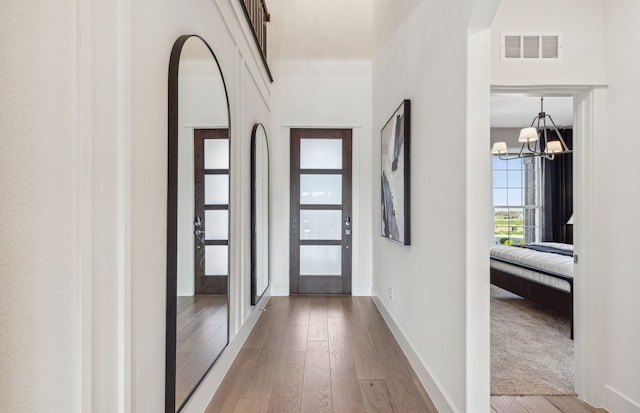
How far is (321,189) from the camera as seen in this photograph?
14.8 ft

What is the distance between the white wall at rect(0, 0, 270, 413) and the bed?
3.67 metres

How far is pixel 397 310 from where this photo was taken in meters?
2.95

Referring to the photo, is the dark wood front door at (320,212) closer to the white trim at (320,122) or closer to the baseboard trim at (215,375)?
the white trim at (320,122)

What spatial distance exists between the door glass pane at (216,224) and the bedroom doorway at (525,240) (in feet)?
6.47

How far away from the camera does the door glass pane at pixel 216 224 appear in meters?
1.86

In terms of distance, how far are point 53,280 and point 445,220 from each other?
66.9 inches

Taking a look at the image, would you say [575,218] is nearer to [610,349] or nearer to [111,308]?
[610,349]

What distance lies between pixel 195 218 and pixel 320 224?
2910 mm

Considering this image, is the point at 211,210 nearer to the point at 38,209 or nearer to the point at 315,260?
the point at 38,209

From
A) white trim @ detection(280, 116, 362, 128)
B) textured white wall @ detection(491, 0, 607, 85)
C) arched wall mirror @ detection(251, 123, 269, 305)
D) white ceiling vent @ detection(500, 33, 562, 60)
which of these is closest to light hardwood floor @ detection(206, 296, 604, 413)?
arched wall mirror @ detection(251, 123, 269, 305)

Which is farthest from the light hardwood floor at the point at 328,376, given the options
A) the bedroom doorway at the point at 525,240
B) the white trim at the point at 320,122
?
the white trim at the point at 320,122

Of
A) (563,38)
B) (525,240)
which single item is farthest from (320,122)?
(525,240)

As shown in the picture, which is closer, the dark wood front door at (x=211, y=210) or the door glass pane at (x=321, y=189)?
the dark wood front door at (x=211, y=210)

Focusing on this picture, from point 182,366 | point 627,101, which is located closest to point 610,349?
point 627,101
